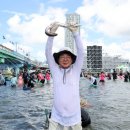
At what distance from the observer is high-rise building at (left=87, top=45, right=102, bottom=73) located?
476ft

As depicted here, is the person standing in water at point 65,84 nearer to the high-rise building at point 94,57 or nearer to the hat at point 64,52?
the hat at point 64,52

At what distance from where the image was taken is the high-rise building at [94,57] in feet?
476

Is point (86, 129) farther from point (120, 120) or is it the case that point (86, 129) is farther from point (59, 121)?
point (59, 121)

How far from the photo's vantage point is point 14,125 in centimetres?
1371

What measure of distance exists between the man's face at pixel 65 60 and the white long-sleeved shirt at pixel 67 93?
0.06 m

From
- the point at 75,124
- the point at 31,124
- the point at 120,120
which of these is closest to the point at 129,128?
the point at 120,120

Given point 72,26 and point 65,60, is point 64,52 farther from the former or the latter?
point 72,26

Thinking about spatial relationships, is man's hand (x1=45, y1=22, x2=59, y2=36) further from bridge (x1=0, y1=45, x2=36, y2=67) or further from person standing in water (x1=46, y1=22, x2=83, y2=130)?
bridge (x1=0, y1=45, x2=36, y2=67)

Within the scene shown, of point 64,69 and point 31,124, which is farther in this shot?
point 31,124

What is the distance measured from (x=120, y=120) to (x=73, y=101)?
31.7ft

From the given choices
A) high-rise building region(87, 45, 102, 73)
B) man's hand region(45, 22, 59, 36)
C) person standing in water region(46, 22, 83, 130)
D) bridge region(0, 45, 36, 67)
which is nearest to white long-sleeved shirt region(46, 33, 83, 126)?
person standing in water region(46, 22, 83, 130)

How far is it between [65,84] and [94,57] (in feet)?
466

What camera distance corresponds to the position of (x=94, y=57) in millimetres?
147250

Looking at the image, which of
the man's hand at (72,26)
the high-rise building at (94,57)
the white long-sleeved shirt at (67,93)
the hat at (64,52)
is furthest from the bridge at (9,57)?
the man's hand at (72,26)
